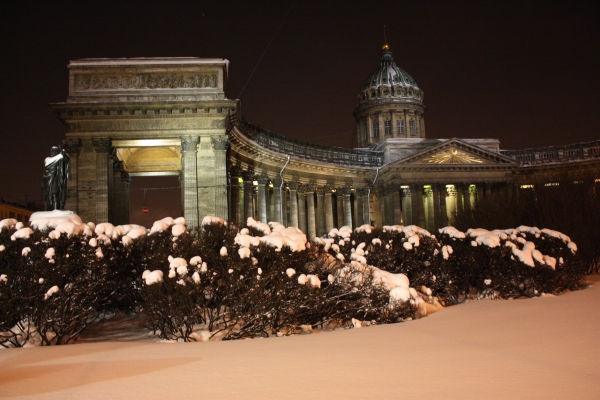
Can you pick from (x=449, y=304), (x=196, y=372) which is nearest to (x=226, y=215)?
(x=449, y=304)

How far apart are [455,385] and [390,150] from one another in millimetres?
55920

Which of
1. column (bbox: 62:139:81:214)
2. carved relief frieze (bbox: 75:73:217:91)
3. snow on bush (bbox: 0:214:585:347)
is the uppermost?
carved relief frieze (bbox: 75:73:217:91)

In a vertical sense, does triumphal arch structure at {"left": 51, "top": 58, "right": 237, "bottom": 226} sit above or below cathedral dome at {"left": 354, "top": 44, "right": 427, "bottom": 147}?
below

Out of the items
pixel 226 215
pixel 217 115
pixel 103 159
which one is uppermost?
pixel 217 115

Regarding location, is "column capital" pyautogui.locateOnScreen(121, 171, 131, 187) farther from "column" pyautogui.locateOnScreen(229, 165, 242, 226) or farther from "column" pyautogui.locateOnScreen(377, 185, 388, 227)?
"column" pyautogui.locateOnScreen(377, 185, 388, 227)

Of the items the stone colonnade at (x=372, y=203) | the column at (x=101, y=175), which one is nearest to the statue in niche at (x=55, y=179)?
the column at (x=101, y=175)

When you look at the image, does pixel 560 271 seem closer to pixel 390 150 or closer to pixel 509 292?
pixel 509 292

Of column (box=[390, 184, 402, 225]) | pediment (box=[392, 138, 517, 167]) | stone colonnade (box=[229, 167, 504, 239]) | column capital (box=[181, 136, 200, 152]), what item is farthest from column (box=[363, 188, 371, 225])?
column capital (box=[181, 136, 200, 152])

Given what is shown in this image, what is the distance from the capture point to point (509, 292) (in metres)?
17.2

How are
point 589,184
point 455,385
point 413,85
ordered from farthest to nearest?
point 413,85, point 589,184, point 455,385

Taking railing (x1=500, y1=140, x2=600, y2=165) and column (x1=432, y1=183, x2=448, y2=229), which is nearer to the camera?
column (x1=432, y1=183, x2=448, y2=229)

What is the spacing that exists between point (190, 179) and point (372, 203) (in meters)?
36.3

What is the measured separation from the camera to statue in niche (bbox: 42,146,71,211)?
56.1 ft

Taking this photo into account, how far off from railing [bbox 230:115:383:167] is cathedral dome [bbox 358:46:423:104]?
14.5 m
